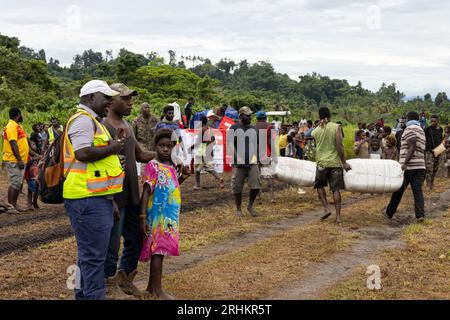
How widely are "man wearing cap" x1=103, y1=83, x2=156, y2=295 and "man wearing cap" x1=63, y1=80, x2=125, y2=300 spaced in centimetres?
73

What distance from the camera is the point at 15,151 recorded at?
10336 millimetres

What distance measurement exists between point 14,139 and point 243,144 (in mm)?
3990

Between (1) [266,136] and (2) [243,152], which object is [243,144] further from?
(1) [266,136]

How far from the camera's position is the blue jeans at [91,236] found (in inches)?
179

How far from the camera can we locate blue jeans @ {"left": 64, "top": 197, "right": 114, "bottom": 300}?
455 cm

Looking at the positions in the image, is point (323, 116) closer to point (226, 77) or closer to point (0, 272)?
point (0, 272)

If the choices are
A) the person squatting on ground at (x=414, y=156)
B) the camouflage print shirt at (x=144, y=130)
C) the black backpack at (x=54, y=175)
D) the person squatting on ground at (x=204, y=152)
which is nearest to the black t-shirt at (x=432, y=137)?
the person squatting on ground at (x=414, y=156)

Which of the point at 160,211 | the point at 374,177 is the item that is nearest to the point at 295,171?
the point at 374,177

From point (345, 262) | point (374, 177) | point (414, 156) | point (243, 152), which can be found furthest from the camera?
point (374, 177)

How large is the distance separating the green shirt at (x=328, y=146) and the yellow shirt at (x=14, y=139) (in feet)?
17.2

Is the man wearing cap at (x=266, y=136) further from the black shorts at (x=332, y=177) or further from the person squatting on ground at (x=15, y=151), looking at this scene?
the person squatting on ground at (x=15, y=151)

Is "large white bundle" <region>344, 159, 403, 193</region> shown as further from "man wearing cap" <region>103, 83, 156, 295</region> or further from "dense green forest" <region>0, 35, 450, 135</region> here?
"dense green forest" <region>0, 35, 450, 135</region>

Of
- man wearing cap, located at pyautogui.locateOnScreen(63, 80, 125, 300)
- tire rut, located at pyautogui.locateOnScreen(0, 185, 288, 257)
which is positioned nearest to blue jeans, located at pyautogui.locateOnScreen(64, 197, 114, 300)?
man wearing cap, located at pyautogui.locateOnScreen(63, 80, 125, 300)

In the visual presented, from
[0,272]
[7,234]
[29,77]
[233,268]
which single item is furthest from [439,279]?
[29,77]
